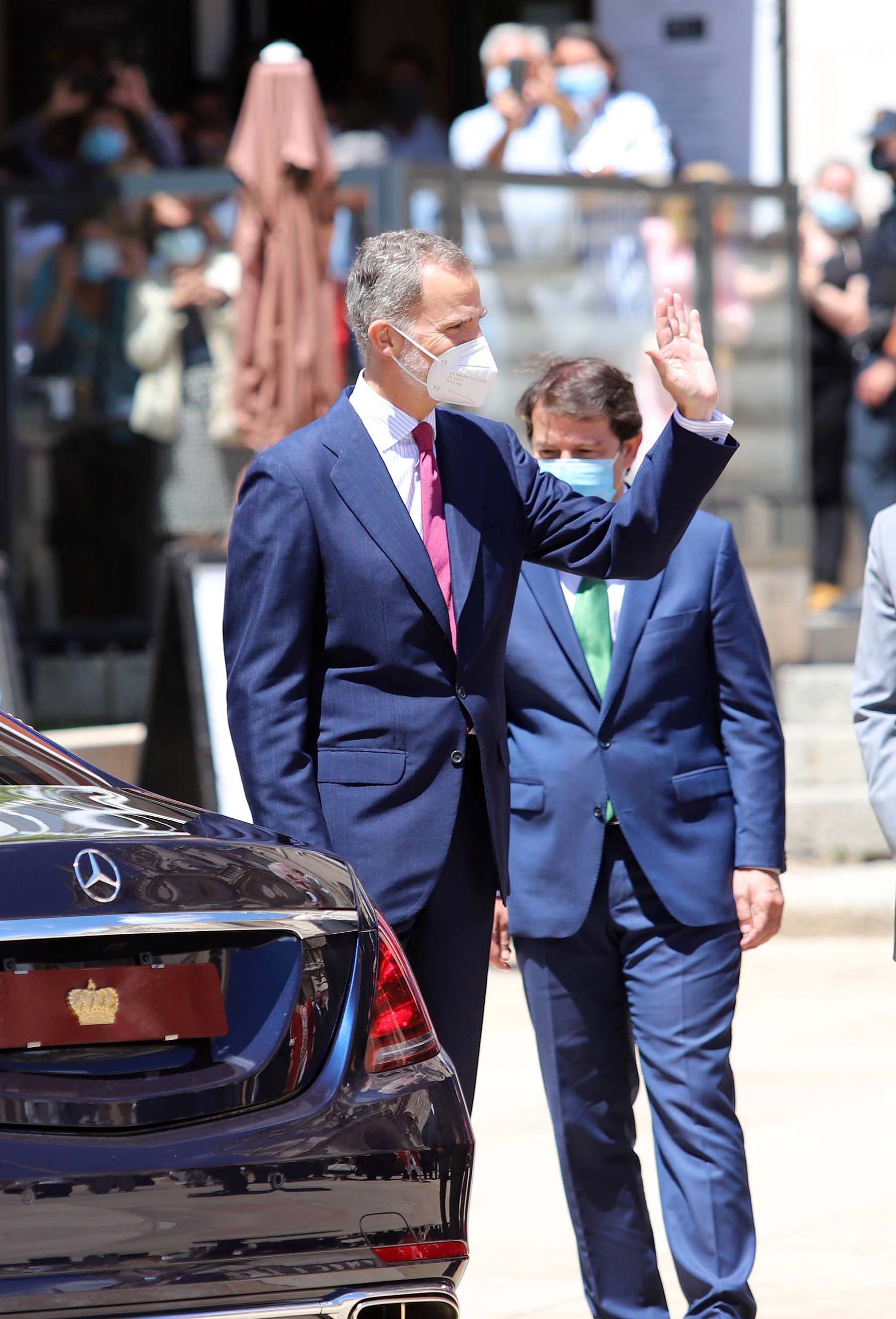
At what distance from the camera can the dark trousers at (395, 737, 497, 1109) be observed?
149 inches

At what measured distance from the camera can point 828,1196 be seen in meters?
5.66

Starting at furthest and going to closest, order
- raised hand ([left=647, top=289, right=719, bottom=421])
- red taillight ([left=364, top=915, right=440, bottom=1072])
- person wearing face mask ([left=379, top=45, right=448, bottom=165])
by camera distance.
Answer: person wearing face mask ([left=379, top=45, right=448, bottom=165])
raised hand ([left=647, top=289, right=719, bottom=421])
red taillight ([left=364, top=915, right=440, bottom=1072])

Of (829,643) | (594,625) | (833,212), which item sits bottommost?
(829,643)

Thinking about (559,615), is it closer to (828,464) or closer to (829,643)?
(829,643)

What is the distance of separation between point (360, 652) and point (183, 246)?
818 centimetres

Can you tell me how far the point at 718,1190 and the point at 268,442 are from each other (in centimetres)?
Answer: 594

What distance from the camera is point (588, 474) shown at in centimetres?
440

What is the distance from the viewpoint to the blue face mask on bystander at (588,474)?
4398 millimetres

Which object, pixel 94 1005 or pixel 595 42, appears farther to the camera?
pixel 595 42

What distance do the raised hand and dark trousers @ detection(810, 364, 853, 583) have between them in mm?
8879

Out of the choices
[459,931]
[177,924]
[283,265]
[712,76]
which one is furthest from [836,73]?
[177,924]

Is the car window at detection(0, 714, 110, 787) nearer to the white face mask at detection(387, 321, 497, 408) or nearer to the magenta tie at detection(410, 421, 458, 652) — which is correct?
the magenta tie at detection(410, 421, 458, 652)

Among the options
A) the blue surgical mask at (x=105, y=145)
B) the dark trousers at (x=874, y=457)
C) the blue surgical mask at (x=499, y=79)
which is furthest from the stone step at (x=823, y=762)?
the blue surgical mask at (x=105, y=145)

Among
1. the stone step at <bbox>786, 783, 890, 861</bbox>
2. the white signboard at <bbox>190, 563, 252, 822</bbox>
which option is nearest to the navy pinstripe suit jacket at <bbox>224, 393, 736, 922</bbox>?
the white signboard at <bbox>190, 563, 252, 822</bbox>
